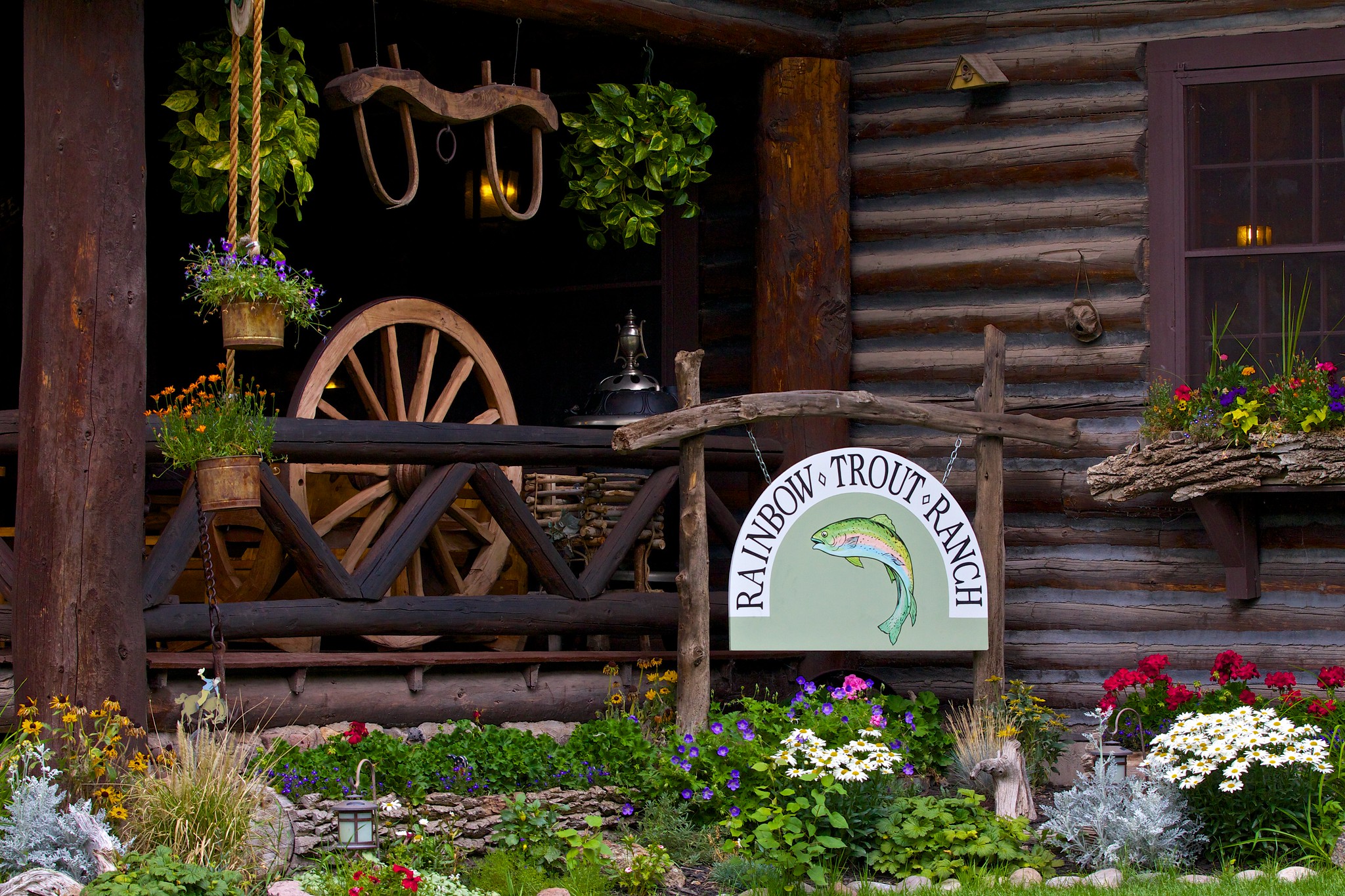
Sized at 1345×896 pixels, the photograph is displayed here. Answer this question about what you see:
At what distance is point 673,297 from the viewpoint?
26.0ft

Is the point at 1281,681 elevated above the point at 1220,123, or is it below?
below

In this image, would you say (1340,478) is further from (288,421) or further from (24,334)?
(24,334)

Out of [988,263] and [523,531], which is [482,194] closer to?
[523,531]

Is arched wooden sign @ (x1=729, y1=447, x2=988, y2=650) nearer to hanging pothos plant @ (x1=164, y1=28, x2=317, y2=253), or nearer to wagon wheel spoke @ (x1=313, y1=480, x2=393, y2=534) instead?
wagon wheel spoke @ (x1=313, y1=480, x2=393, y2=534)

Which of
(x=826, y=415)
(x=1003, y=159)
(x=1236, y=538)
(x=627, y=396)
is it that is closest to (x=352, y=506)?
(x=627, y=396)

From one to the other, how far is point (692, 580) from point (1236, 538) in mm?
2475

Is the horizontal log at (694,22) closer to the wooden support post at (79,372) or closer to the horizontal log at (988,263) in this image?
the horizontal log at (988,263)

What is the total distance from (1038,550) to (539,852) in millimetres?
3123

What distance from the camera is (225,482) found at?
17.4ft

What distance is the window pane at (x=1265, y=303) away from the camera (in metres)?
6.68

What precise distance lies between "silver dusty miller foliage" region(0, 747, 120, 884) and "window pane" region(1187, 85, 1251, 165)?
18.1 feet

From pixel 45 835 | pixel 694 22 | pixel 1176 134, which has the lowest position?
pixel 45 835

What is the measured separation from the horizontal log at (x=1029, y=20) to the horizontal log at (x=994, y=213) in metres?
0.79

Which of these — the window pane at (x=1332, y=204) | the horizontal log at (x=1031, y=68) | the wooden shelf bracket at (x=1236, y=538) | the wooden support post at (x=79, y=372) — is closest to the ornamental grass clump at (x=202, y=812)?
the wooden support post at (x=79, y=372)
